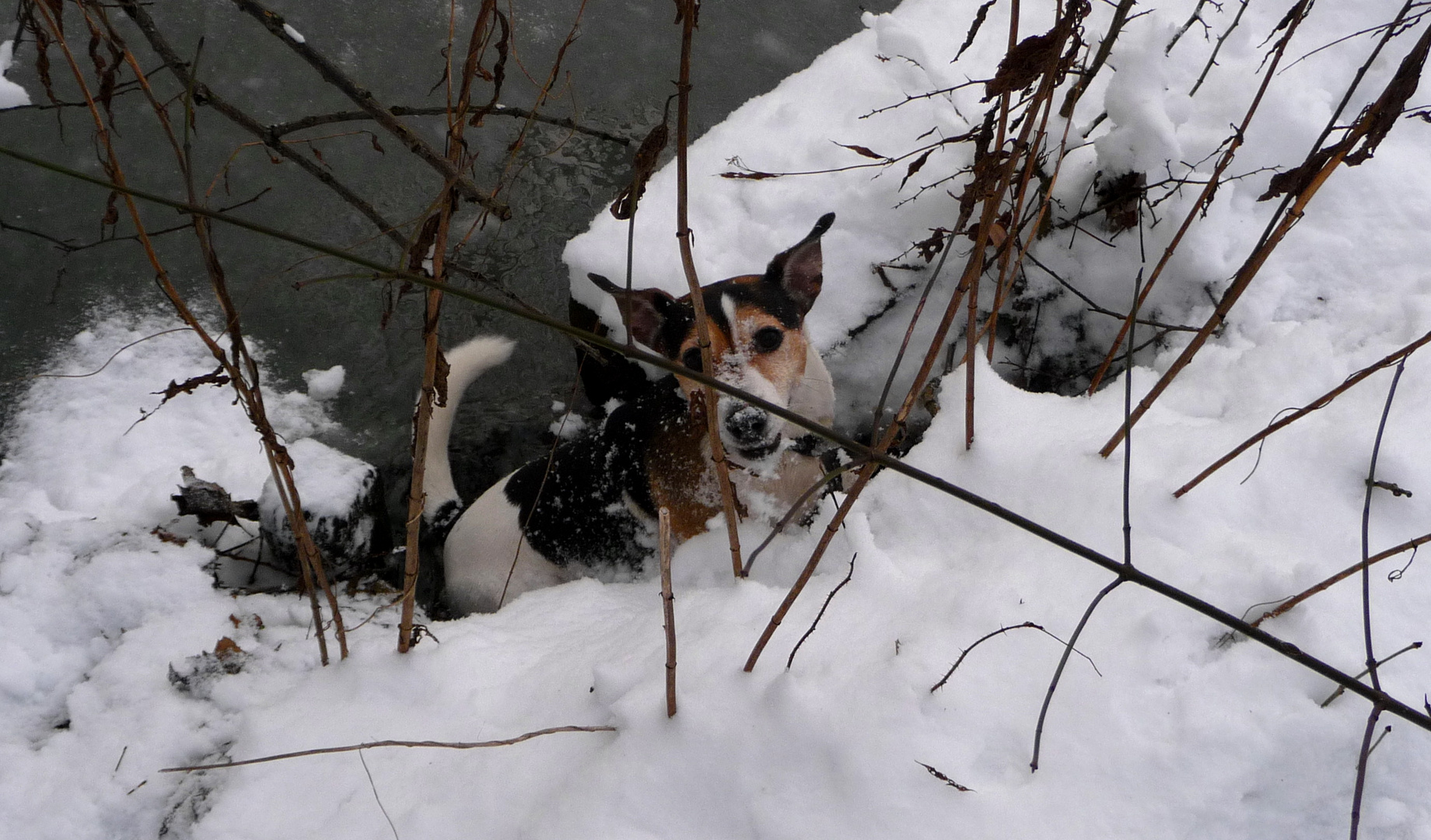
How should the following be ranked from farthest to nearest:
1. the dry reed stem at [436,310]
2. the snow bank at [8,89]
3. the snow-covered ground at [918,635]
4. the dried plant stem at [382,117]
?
the snow bank at [8,89] → the snow-covered ground at [918,635] → the dry reed stem at [436,310] → the dried plant stem at [382,117]

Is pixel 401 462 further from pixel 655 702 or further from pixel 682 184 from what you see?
pixel 682 184

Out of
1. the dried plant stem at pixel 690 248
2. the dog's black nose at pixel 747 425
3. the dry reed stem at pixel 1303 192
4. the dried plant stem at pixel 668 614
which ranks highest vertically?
the dry reed stem at pixel 1303 192

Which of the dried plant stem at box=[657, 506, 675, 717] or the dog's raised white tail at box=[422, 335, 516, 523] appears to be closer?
the dried plant stem at box=[657, 506, 675, 717]

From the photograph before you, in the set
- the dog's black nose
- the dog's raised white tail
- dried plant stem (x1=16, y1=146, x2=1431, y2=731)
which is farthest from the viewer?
the dog's raised white tail

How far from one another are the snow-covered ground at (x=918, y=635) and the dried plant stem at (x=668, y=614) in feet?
0.20

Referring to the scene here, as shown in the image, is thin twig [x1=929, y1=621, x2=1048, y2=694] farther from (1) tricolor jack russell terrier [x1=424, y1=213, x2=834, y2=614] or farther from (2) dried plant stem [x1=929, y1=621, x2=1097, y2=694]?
(1) tricolor jack russell terrier [x1=424, y1=213, x2=834, y2=614]

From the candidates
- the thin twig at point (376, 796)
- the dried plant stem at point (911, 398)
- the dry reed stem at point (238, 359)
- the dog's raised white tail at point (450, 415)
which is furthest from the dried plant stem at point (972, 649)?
the dog's raised white tail at point (450, 415)

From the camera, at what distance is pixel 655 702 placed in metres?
1.35

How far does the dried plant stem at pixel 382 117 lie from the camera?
103 centimetres

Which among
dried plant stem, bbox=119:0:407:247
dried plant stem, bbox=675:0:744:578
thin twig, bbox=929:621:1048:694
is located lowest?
thin twig, bbox=929:621:1048:694

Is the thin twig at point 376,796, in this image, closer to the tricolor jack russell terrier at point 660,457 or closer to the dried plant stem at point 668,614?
the dried plant stem at point 668,614

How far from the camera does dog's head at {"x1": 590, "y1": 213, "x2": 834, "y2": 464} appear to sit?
90.0 inches

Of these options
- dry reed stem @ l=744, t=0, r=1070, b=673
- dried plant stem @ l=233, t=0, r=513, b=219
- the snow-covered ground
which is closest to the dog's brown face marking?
the snow-covered ground

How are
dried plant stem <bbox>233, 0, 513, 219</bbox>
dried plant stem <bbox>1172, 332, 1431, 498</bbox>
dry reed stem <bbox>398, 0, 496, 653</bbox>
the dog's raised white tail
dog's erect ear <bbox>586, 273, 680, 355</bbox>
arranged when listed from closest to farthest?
dried plant stem <bbox>233, 0, 513, 219</bbox> → dry reed stem <bbox>398, 0, 496, 653</bbox> → dried plant stem <bbox>1172, 332, 1431, 498</bbox> → dog's erect ear <bbox>586, 273, 680, 355</bbox> → the dog's raised white tail
